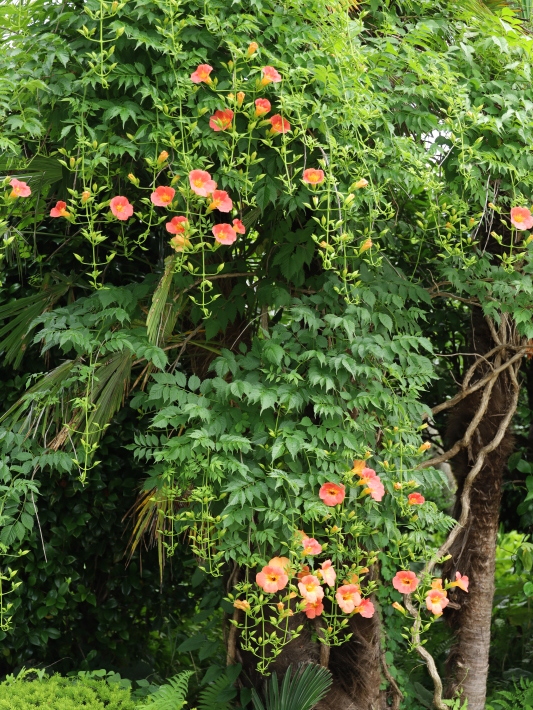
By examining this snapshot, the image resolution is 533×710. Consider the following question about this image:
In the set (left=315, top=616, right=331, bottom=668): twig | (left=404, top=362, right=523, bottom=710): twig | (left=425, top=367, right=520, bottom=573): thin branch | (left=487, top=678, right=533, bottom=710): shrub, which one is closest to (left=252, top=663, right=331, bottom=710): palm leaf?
(left=315, top=616, right=331, bottom=668): twig

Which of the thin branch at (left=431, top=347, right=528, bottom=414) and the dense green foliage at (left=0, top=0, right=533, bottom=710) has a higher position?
the dense green foliage at (left=0, top=0, right=533, bottom=710)

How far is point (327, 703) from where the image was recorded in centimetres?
368

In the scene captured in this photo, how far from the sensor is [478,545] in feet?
13.6

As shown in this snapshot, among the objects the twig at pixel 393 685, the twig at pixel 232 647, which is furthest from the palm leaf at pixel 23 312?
the twig at pixel 393 685

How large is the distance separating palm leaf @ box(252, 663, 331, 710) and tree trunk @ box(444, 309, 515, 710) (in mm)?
941

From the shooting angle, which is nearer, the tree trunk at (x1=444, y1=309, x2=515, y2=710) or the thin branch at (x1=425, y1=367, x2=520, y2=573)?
the thin branch at (x1=425, y1=367, x2=520, y2=573)

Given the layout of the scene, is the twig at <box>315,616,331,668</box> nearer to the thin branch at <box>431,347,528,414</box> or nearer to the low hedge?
the low hedge

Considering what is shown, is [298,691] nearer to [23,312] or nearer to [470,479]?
[470,479]

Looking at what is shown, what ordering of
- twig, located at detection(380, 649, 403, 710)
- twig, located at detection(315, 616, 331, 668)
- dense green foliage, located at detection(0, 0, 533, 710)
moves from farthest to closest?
twig, located at detection(380, 649, 403, 710) < twig, located at detection(315, 616, 331, 668) < dense green foliage, located at detection(0, 0, 533, 710)

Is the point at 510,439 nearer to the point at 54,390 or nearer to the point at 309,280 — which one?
the point at 309,280

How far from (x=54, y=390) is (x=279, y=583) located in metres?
1.20

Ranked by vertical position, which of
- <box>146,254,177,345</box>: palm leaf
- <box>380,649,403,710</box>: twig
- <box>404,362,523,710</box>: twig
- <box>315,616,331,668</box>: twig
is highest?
<box>146,254,177,345</box>: palm leaf

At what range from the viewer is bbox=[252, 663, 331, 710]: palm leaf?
3348mm

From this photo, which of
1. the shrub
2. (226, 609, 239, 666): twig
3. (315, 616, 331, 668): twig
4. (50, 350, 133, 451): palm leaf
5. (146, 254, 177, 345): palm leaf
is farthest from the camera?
the shrub
